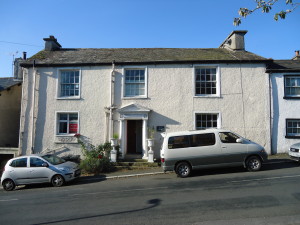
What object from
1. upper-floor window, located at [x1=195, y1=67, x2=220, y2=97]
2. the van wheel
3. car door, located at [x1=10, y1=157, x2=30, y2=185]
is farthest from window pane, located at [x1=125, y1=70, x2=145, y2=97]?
car door, located at [x1=10, y1=157, x2=30, y2=185]

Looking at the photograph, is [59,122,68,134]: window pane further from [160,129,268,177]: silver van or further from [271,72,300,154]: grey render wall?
[271,72,300,154]: grey render wall

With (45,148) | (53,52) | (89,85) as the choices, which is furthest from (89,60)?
(45,148)

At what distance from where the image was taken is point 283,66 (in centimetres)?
1436

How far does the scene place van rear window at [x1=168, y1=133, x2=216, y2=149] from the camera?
32.4 feet

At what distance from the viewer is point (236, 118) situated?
13.7 metres

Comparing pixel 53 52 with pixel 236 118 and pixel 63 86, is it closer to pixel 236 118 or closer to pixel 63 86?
pixel 63 86

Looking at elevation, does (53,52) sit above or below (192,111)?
above

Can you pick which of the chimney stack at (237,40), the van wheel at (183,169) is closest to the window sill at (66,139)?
the van wheel at (183,169)

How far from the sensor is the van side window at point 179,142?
32.6 ft

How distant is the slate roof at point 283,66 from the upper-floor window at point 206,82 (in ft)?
A: 10.8

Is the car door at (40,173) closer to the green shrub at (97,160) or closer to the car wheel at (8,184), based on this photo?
the car wheel at (8,184)

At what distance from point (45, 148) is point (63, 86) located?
4261 millimetres

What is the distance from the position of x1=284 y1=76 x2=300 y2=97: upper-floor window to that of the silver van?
6.26 metres

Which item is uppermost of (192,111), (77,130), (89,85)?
(89,85)
